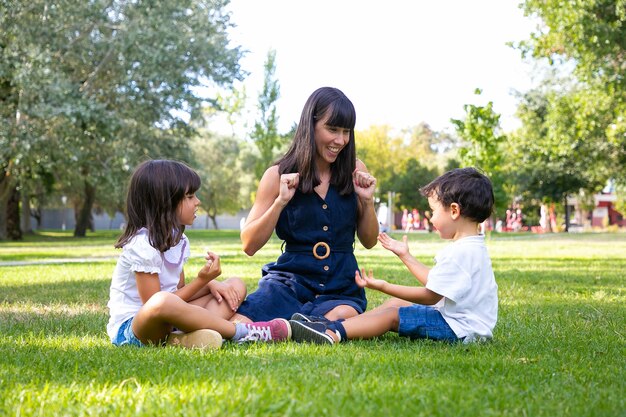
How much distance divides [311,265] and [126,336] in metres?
1.27

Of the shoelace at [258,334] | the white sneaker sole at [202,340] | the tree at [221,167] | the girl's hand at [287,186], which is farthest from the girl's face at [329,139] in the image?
the tree at [221,167]

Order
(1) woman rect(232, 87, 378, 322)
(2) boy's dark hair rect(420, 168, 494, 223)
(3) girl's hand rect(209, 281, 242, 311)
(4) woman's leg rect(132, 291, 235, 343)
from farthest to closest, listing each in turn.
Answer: (1) woman rect(232, 87, 378, 322) < (3) girl's hand rect(209, 281, 242, 311) < (2) boy's dark hair rect(420, 168, 494, 223) < (4) woman's leg rect(132, 291, 235, 343)

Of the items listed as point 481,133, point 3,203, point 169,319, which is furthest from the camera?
point 3,203

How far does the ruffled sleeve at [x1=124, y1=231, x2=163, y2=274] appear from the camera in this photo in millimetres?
4352

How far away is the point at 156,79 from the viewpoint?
23.1 m

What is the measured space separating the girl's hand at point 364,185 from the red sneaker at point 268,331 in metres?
1.06

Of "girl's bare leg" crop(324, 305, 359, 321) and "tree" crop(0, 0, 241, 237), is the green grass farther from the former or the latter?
"tree" crop(0, 0, 241, 237)

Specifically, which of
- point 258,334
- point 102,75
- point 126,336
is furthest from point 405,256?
point 102,75

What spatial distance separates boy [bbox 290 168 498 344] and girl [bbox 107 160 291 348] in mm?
420

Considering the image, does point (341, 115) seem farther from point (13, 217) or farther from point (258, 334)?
point (13, 217)

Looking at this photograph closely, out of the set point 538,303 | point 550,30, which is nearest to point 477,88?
point 550,30

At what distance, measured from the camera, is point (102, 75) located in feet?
81.0

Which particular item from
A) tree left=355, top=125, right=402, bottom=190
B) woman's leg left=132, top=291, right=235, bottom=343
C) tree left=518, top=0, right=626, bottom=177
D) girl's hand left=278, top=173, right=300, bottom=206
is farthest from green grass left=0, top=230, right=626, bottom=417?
tree left=355, top=125, right=402, bottom=190

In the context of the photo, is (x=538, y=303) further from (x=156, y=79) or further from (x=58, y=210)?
(x=58, y=210)
